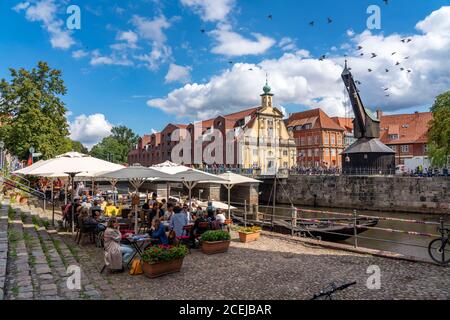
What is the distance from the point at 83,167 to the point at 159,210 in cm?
320

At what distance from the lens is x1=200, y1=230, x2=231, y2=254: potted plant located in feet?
32.3

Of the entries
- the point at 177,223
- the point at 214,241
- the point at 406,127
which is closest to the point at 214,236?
the point at 214,241

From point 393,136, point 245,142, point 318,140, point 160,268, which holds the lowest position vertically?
point 160,268

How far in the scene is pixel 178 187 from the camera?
135ft

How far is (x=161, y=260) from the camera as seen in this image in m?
7.48

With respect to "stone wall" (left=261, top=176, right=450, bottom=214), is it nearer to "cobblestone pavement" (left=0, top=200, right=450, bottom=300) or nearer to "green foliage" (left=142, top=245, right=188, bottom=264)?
"cobblestone pavement" (left=0, top=200, right=450, bottom=300)

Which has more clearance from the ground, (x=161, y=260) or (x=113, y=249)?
(x=113, y=249)

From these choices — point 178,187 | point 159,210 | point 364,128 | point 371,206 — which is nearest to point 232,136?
point 178,187

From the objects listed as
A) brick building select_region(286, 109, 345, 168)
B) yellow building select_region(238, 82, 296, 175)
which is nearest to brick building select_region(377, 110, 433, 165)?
brick building select_region(286, 109, 345, 168)

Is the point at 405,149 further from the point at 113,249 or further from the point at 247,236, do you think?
the point at 113,249

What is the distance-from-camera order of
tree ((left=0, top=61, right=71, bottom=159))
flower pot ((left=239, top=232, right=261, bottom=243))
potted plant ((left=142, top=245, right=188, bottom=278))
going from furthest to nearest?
tree ((left=0, top=61, right=71, bottom=159))
flower pot ((left=239, top=232, right=261, bottom=243))
potted plant ((left=142, top=245, right=188, bottom=278))

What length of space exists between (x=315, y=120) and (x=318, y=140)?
459cm

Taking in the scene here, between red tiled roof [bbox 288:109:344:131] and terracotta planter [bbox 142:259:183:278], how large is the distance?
63.6 m

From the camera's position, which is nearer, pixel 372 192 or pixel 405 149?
pixel 372 192
